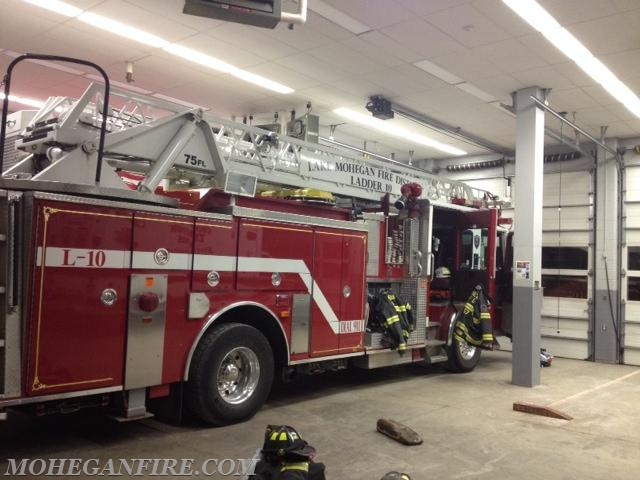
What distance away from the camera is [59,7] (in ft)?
22.5

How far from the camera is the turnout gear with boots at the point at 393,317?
755 cm

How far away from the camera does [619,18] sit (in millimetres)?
6605

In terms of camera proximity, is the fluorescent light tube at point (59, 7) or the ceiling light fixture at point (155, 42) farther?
the ceiling light fixture at point (155, 42)

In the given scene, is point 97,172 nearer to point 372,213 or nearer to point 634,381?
point 372,213

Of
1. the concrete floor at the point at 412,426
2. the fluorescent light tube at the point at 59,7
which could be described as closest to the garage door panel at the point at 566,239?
the concrete floor at the point at 412,426

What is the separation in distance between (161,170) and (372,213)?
3274 mm

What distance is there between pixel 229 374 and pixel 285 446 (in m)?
2.36

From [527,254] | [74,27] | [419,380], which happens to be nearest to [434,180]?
[527,254]

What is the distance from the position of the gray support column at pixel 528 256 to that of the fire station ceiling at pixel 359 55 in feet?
3.09

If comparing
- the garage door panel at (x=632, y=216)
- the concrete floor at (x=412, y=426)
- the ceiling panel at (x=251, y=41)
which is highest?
the ceiling panel at (x=251, y=41)

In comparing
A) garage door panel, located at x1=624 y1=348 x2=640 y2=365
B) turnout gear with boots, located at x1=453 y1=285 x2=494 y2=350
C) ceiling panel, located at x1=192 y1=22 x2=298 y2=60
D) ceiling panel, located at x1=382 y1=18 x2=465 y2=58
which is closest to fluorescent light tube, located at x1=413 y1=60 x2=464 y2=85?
ceiling panel, located at x1=382 y1=18 x2=465 y2=58

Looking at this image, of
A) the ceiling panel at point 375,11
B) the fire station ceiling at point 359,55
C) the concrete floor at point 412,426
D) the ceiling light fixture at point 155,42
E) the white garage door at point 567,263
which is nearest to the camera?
the concrete floor at point 412,426

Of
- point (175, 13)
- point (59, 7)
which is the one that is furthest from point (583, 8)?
point (59, 7)

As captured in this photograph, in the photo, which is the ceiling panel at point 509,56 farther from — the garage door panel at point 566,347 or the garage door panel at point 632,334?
the garage door panel at point 566,347
